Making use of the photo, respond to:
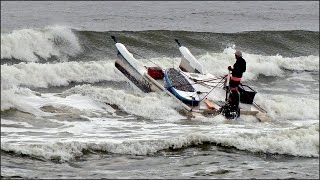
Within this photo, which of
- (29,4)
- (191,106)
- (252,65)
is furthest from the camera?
(29,4)

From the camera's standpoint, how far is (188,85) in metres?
16.0

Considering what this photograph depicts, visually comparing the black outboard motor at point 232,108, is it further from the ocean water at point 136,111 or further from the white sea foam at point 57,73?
the white sea foam at point 57,73

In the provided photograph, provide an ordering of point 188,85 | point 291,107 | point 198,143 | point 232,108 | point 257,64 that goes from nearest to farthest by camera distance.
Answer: point 198,143
point 232,108
point 291,107
point 188,85
point 257,64

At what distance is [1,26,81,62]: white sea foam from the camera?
2052 centimetres

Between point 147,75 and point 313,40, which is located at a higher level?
point 313,40

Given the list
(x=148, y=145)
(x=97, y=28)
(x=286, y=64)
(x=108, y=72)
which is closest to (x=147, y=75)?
(x=108, y=72)

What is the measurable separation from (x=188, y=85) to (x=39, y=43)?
767cm

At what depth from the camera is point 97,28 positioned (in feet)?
89.5

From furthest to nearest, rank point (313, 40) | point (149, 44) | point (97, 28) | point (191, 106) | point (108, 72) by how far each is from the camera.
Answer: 1. point (313, 40)
2. point (97, 28)
3. point (149, 44)
4. point (108, 72)
5. point (191, 106)

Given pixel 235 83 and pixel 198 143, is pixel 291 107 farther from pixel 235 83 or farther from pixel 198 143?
pixel 198 143

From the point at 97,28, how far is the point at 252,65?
8055 millimetres

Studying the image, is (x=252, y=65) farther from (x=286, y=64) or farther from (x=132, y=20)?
(x=132, y=20)

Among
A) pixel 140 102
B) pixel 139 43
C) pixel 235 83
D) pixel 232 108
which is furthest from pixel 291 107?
pixel 139 43

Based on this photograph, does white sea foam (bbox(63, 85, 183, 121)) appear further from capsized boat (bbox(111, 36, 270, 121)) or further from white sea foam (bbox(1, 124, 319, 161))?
white sea foam (bbox(1, 124, 319, 161))
